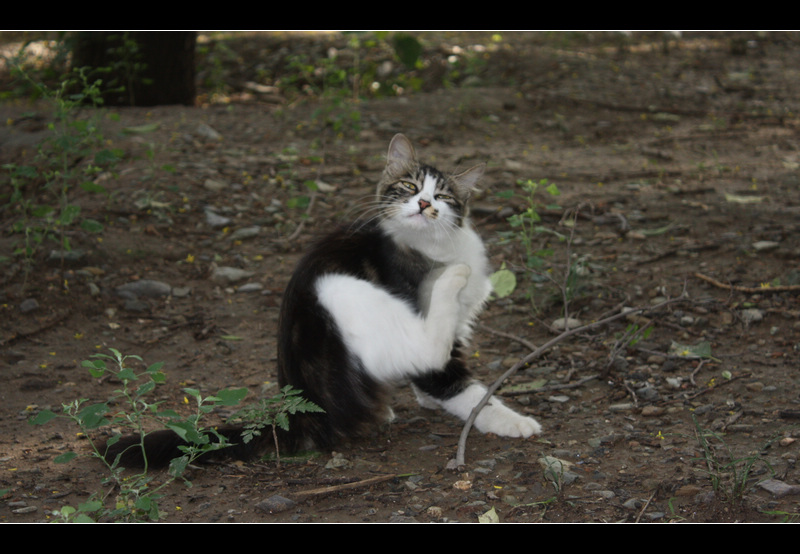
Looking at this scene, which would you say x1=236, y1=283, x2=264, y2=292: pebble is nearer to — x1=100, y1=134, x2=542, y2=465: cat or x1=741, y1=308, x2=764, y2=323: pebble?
x1=100, y1=134, x2=542, y2=465: cat

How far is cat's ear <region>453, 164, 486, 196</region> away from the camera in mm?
3756

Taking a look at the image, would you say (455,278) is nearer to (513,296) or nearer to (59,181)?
(513,296)

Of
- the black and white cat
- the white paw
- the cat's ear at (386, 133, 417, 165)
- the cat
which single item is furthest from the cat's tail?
the cat's ear at (386, 133, 417, 165)

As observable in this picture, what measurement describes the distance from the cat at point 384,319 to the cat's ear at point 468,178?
93mm

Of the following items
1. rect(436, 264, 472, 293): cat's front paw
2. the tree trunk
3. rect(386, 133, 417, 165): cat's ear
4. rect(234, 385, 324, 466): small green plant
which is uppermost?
the tree trunk

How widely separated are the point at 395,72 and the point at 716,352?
5.87 m

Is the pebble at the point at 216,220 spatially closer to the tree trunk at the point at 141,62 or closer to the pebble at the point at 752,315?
the tree trunk at the point at 141,62

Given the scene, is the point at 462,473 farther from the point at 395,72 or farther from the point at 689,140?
the point at 395,72

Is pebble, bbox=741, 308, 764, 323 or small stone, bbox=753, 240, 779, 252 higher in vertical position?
small stone, bbox=753, 240, 779, 252

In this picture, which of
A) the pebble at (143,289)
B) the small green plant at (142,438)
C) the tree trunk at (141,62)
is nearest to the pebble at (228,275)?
the pebble at (143,289)

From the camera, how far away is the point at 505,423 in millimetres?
3361

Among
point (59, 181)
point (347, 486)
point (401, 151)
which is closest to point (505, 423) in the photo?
point (347, 486)

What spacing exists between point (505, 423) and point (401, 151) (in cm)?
142

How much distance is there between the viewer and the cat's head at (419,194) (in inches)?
135
